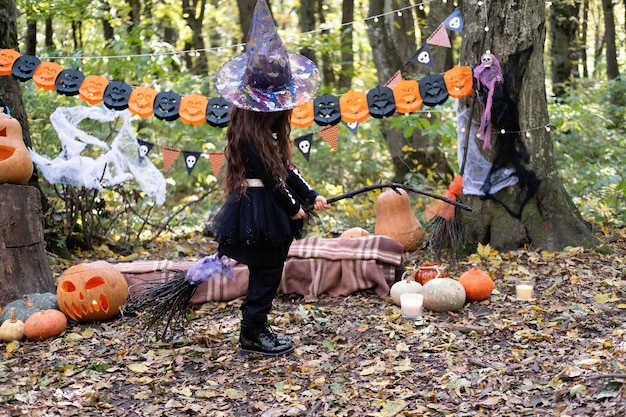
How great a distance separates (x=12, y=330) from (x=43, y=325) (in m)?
0.22

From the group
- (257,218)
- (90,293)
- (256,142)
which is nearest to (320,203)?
(257,218)

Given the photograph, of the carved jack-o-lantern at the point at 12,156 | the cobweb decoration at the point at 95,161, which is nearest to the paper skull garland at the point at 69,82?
the cobweb decoration at the point at 95,161

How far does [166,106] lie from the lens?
6.61 m

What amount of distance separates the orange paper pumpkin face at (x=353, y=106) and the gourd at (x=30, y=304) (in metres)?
3.07

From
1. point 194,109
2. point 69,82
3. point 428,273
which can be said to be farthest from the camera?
point 69,82

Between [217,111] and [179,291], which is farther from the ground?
[217,111]

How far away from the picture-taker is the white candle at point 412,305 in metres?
5.06

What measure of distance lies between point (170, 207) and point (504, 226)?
769 cm

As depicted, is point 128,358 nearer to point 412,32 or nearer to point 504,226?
point 504,226

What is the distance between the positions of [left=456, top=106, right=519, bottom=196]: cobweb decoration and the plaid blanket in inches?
46.7

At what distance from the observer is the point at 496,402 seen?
3.51m

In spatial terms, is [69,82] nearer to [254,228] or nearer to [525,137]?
[254,228]

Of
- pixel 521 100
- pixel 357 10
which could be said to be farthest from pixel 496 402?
pixel 357 10

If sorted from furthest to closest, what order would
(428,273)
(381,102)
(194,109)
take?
(194,109), (381,102), (428,273)
